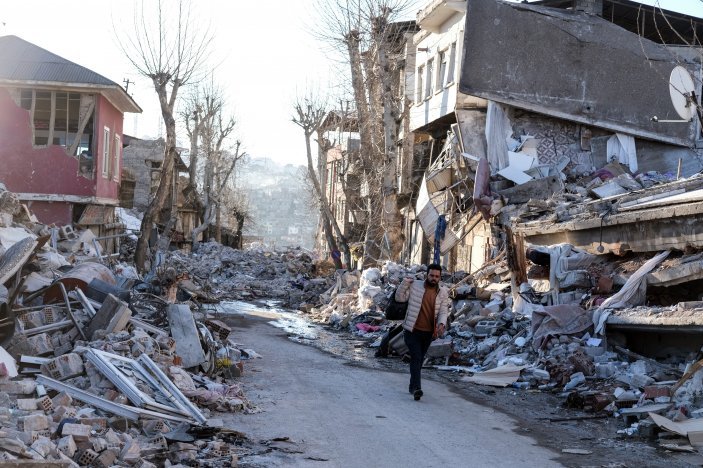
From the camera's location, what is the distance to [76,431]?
6828mm

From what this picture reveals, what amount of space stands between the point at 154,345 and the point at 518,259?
9242 millimetres

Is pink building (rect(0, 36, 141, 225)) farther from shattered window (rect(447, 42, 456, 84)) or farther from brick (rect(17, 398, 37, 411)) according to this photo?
brick (rect(17, 398, 37, 411))

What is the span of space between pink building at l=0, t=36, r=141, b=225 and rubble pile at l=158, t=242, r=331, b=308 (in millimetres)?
3891

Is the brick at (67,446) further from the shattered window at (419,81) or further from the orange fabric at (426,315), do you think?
the shattered window at (419,81)

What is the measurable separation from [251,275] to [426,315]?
30.9 metres

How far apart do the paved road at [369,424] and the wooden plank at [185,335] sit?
82cm

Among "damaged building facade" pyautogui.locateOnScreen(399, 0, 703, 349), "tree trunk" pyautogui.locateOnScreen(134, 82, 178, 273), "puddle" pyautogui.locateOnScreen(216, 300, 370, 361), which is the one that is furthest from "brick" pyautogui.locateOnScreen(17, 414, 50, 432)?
"tree trunk" pyautogui.locateOnScreen(134, 82, 178, 273)

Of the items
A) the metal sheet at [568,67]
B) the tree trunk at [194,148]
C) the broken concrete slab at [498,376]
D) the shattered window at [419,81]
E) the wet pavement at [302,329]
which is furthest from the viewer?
the tree trunk at [194,148]

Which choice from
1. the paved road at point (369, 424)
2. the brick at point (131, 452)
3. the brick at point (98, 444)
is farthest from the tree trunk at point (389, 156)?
the brick at point (98, 444)

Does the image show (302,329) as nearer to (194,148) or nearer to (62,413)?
(62,413)

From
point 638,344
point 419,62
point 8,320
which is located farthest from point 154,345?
point 419,62

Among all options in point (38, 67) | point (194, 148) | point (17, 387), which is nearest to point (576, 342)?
point (17, 387)

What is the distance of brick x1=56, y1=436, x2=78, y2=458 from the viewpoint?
255 inches

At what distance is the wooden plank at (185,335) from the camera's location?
11.5m
